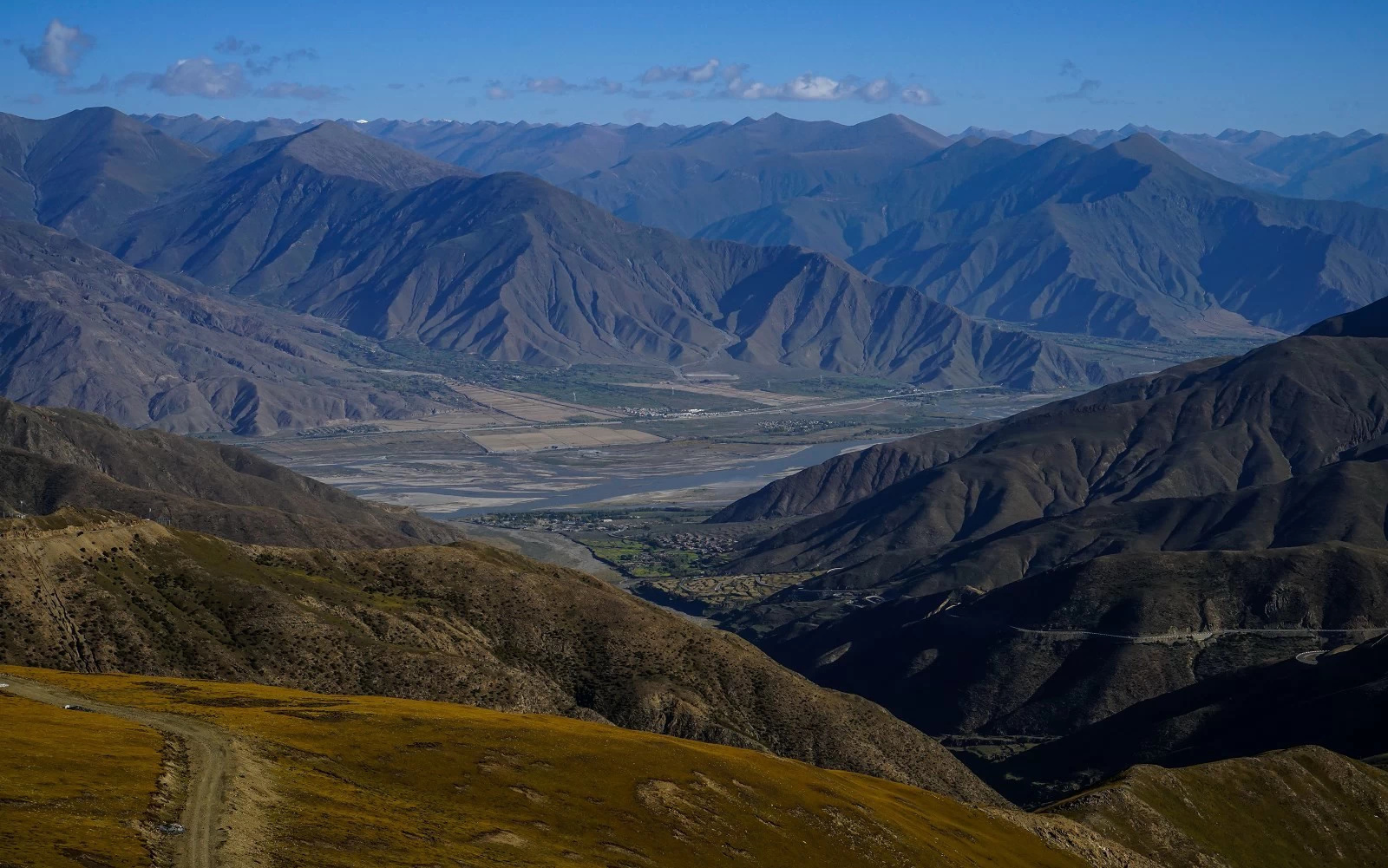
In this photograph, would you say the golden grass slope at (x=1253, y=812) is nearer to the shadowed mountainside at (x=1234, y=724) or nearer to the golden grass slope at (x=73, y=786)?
the shadowed mountainside at (x=1234, y=724)

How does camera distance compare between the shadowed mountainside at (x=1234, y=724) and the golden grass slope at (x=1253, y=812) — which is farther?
the shadowed mountainside at (x=1234, y=724)

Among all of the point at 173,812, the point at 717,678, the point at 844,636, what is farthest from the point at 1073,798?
the point at 844,636

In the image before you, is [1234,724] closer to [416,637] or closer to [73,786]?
[416,637]

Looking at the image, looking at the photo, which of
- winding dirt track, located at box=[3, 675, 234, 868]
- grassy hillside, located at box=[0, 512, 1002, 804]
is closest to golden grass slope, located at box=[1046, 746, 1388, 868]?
grassy hillside, located at box=[0, 512, 1002, 804]

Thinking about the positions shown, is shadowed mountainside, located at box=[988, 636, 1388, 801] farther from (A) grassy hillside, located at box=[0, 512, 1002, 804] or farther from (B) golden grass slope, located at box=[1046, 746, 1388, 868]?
(A) grassy hillside, located at box=[0, 512, 1002, 804]

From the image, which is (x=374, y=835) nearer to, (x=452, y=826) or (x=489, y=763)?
(x=452, y=826)

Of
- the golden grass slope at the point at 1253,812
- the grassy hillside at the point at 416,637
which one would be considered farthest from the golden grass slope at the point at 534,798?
the grassy hillside at the point at 416,637

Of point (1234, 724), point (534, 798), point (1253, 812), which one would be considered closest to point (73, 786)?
point (534, 798)
